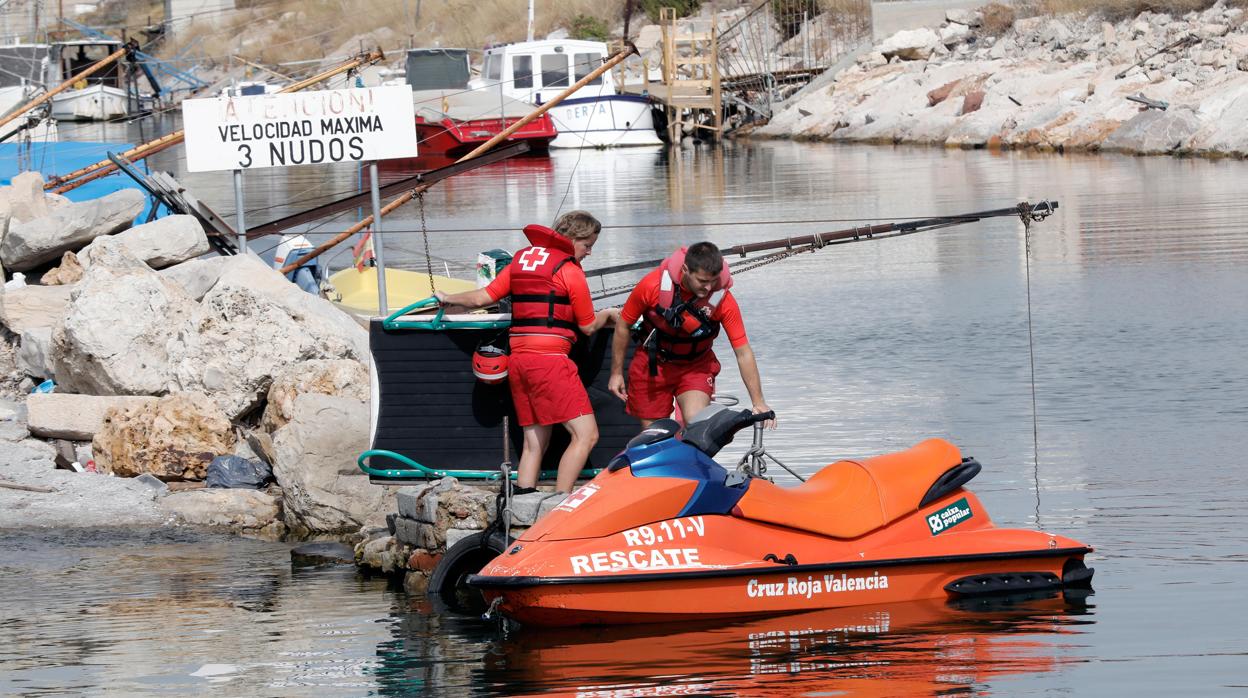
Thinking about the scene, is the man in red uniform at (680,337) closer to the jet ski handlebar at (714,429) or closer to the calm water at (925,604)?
the jet ski handlebar at (714,429)

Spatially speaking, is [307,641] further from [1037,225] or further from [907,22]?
[907,22]

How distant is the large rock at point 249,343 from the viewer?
42.6 feet

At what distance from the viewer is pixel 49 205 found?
805 inches

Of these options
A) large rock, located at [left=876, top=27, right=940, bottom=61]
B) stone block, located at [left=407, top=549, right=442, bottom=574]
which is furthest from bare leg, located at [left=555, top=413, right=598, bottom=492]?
large rock, located at [left=876, top=27, right=940, bottom=61]

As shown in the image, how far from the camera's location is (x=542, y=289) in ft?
30.8

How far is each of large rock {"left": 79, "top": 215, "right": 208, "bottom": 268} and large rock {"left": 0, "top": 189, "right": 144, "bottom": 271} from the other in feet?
2.06

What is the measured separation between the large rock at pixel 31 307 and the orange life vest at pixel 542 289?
777 cm

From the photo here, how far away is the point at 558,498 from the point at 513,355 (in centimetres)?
84

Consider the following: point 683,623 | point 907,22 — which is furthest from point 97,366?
point 907,22

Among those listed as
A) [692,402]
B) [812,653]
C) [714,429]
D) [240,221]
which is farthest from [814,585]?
[240,221]

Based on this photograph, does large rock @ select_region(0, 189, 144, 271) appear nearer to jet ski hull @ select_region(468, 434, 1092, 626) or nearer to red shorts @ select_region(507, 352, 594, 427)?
red shorts @ select_region(507, 352, 594, 427)

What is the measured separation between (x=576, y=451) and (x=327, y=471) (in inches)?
96.0

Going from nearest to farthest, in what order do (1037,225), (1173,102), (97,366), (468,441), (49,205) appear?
(468,441)
(97,366)
(49,205)
(1037,225)
(1173,102)

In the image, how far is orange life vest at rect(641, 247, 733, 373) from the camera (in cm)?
916
